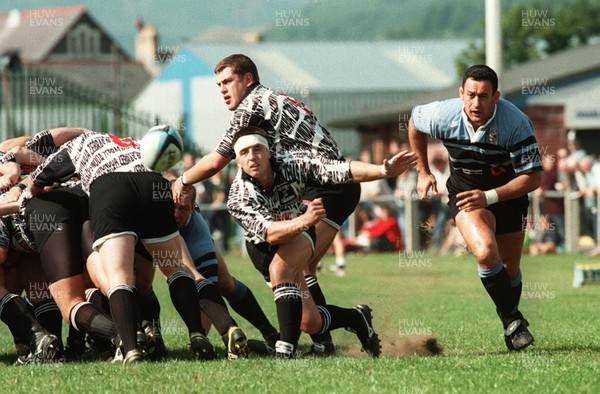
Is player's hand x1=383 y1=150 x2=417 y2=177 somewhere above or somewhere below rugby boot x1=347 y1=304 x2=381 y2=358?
above

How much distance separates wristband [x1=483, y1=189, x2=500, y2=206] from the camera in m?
8.38

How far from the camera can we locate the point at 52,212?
28.2 feet

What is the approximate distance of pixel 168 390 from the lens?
650 centimetres

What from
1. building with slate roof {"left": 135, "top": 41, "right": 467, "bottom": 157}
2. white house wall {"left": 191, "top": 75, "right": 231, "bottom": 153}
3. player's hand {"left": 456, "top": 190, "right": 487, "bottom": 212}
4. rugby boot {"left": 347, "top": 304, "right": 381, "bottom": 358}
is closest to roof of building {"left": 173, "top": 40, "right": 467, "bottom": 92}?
building with slate roof {"left": 135, "top": 41, "right": 467, "bottom": 157}

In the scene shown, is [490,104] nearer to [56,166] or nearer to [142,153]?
[142,153]

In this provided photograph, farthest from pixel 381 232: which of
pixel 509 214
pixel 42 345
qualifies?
A: pixel 42 345

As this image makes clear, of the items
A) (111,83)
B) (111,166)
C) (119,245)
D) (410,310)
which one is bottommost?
(410,310)

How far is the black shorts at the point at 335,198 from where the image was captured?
8633 millimetres

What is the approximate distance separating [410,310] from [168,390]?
6163 millimetres

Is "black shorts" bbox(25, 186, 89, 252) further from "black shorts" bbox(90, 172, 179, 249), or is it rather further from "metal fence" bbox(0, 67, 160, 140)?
"metal fence" bbox(0, 67, 160, 140)

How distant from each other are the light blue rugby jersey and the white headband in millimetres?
1533

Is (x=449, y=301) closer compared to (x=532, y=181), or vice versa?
(x=532, y=181)

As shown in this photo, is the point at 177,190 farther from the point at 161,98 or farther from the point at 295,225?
the point at 161,98

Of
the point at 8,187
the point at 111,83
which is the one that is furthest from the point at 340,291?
the point at 111,83
